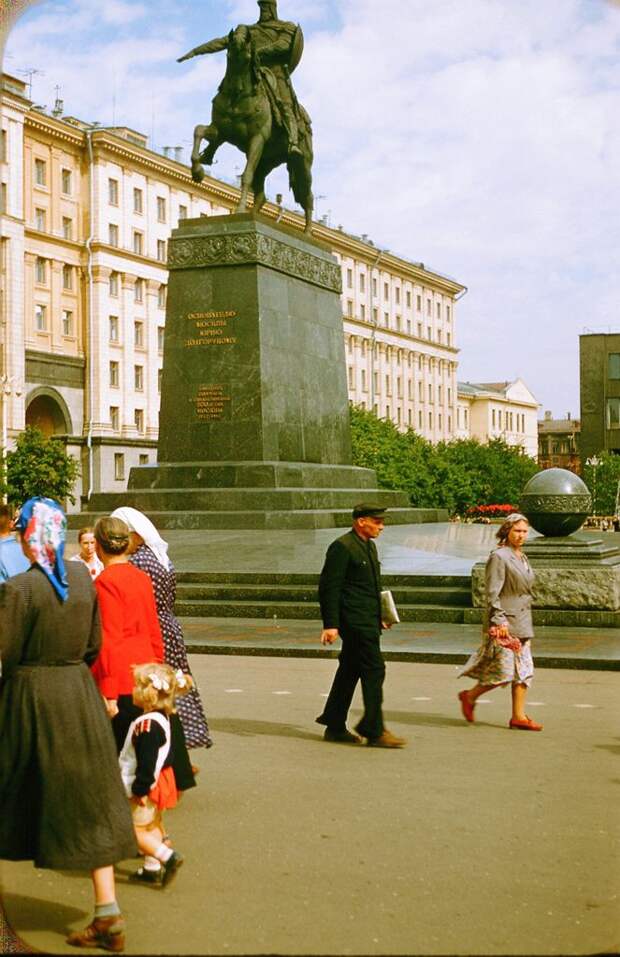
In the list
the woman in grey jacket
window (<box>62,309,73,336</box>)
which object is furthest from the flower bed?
the woman in grey jacket

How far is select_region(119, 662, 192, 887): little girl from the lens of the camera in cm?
514

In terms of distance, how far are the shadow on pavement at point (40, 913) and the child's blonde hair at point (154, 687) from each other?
846mm

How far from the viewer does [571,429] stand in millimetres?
167875

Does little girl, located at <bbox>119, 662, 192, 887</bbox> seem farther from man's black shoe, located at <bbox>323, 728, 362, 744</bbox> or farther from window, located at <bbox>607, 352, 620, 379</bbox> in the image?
window, located at <bbox>607, 352, 620, 379</bbox>

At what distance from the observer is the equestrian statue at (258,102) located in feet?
69.6

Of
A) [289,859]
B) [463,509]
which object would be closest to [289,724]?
[289,859]

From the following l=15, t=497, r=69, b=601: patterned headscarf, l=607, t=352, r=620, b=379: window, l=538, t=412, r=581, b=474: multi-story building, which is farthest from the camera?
l=538, t=412, r=581, b=474: multi-story building

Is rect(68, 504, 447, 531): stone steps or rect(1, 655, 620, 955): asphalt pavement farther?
rect(68, 504, 447, 531): stone steps

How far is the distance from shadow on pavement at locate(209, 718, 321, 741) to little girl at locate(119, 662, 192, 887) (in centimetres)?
303

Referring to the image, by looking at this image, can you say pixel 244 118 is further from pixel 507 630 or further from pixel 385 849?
pixel 385 849

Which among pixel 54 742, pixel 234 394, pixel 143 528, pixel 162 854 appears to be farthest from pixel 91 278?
pixel 54 742

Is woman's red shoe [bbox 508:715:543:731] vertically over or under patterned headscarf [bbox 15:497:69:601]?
under

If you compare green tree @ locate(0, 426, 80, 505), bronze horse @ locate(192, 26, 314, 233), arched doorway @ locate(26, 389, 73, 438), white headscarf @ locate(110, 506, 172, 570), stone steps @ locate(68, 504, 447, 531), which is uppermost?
bronze horse @ locate(192, 26, 314, 233)

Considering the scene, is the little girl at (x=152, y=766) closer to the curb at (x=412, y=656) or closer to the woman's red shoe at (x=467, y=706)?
the woman's red shoe at (x=467, y=706)
